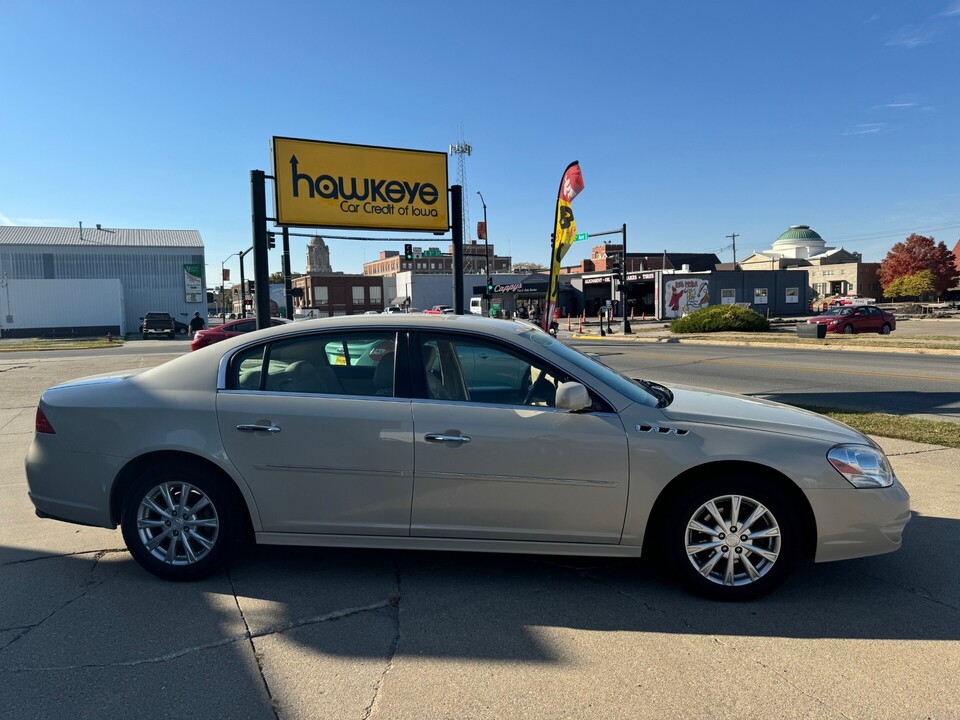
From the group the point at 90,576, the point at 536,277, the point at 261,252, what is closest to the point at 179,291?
the point at 536,277

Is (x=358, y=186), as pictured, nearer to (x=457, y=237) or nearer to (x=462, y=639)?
(x=457, y=237)

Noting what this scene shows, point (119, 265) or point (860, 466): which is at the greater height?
Result: point (119, 265)

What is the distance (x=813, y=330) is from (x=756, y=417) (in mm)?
26639

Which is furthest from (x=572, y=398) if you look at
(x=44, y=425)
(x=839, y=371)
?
(x=839, y=371)

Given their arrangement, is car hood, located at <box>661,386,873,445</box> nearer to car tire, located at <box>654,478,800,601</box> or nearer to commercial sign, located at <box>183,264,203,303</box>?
car tire, located at <box>654,478,800,601</box>

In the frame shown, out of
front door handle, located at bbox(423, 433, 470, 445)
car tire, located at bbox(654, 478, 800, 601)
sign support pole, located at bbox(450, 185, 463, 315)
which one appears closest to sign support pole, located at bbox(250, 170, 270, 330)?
sign support pole, located at bbox(450, 185, 463, 315)

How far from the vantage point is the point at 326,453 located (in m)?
3.74

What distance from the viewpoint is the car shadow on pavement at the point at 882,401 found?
973cm

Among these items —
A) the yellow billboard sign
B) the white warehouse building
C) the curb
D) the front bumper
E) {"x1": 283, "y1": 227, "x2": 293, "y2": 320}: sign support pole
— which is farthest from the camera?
the white warehouse building

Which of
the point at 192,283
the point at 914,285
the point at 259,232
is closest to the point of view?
the point at 259,232

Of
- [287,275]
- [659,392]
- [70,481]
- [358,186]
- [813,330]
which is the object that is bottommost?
[70,481]

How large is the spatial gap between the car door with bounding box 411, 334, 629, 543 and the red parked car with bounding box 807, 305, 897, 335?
3074 centimetres

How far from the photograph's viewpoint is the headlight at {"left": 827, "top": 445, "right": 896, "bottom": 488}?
354 cm

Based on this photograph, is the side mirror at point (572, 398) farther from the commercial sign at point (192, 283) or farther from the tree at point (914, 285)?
the tree at point (914, 285)
